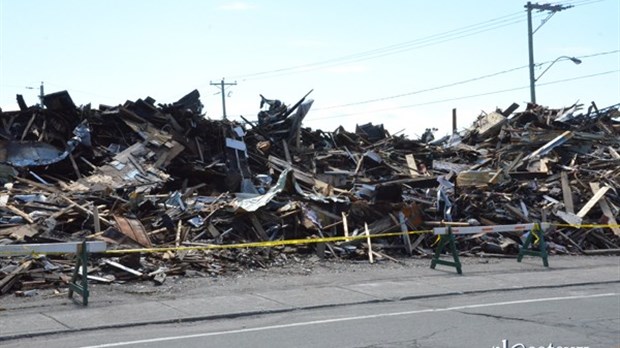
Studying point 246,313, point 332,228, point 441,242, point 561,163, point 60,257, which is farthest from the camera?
point 561,163

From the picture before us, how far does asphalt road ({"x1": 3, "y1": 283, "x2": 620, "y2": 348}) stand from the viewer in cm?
843

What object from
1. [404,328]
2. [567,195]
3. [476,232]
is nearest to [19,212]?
[404,328]

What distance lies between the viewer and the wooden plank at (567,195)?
65.6 ft

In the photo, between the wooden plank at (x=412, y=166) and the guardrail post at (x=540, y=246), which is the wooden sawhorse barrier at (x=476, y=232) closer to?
the guardrail post at (x=540, y=246)

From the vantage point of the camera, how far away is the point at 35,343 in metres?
8.52

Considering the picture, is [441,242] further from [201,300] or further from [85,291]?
[85,291]

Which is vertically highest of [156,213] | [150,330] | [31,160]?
[31,160]

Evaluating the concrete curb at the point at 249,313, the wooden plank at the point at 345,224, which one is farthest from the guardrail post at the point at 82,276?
the wooden plank at the point at 345,224

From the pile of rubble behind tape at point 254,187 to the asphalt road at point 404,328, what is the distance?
365 cm

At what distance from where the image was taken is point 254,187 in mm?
19219

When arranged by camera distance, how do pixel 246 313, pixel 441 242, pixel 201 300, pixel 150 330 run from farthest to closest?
pixel 441 242 → pixel 201 300 → pixel 246 313 → pixel 150 330

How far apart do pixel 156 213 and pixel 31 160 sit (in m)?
4.84

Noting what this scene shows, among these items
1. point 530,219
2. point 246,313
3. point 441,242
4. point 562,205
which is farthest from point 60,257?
point 562,205

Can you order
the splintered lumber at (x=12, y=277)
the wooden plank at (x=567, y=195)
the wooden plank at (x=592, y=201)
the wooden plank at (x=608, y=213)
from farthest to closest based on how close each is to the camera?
the wooden plank at (x=567, y=195), the wooden plank at (x=592, y=201), the wooden plank at (x=608, y=213), the splintered lumber at (x=12, y=277)
